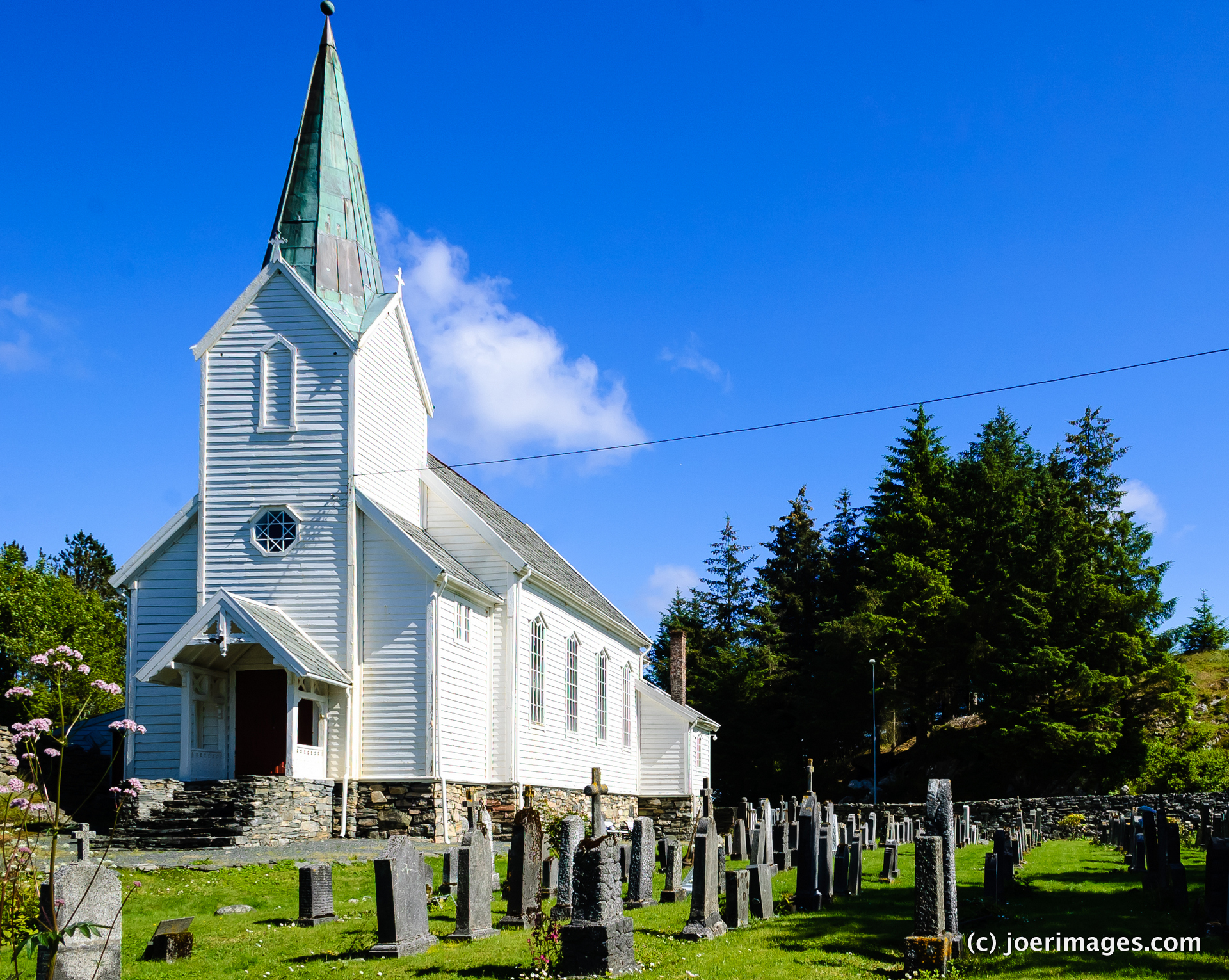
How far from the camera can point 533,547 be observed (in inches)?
1422

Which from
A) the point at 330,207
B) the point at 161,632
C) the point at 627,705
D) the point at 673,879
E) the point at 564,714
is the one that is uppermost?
the point at 330,207

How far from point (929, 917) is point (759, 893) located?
3528 millimetres

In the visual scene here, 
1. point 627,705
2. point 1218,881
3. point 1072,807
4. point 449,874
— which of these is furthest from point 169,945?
point 1072,807

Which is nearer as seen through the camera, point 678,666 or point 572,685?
point 572,685

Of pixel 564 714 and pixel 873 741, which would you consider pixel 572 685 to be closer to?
pixel 564 714

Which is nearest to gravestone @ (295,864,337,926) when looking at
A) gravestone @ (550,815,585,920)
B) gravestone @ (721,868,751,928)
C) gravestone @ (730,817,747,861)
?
gravestone @ (550,815,585,920)

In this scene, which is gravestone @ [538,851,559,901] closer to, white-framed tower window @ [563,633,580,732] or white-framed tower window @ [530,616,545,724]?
white-framed tower window @ [530,616,545,724]

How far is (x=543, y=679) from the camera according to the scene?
96.4 feet

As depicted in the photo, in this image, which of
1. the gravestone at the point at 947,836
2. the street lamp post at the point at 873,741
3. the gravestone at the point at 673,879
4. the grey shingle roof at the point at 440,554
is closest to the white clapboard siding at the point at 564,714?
the grey shingle roof at the point at 440,554

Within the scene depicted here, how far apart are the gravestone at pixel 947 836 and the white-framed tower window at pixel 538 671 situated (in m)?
18.1

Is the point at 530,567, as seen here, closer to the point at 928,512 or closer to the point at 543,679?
the point at 543,679

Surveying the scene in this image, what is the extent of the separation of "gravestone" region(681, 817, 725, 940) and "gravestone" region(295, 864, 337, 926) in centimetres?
420

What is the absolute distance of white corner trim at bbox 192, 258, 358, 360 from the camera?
994 inches

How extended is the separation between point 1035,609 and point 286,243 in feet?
104
